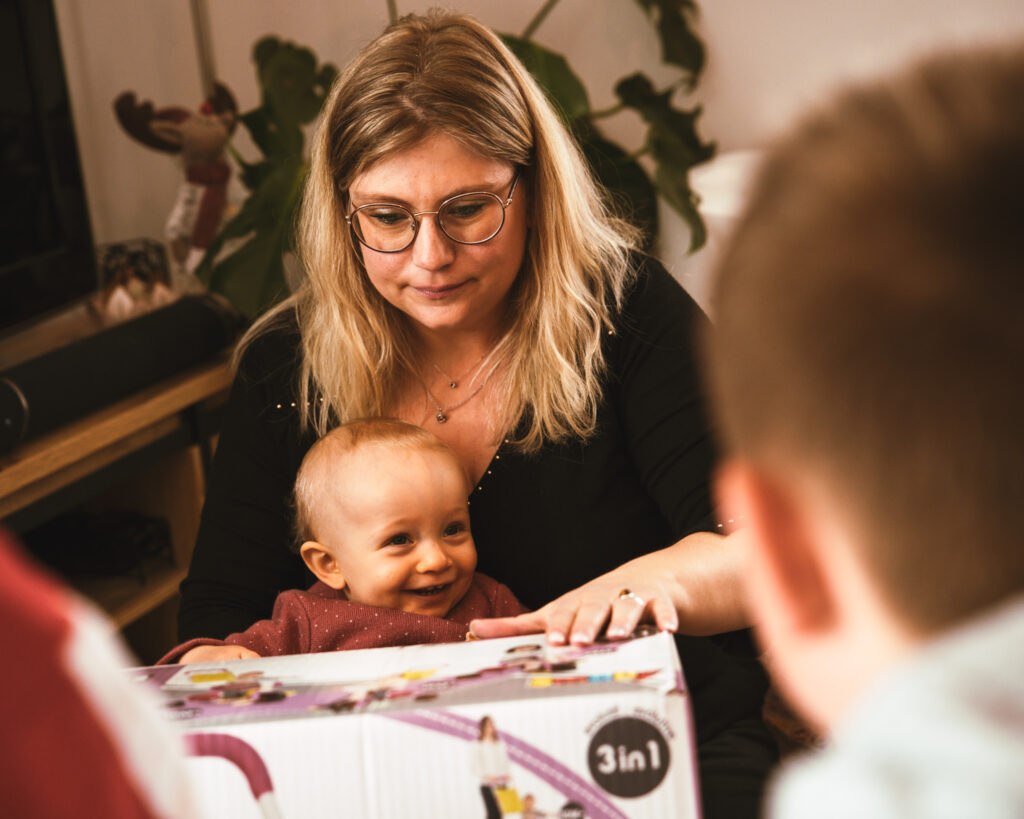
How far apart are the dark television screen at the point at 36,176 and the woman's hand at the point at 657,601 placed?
140cm

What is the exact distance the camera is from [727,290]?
387 millimetres

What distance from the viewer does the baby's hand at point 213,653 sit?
107cm

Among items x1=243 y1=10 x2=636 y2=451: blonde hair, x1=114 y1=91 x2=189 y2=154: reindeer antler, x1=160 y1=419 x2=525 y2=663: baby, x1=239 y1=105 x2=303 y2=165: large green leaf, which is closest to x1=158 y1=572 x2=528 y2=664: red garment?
x1=160 y1=419 x2=525 y2=663: baby

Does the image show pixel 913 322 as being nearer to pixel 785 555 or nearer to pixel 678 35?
pixel 785 555

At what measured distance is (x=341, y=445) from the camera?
1276mm

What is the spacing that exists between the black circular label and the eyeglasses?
Result: 71 cm

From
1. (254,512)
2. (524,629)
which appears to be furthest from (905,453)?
(254,512)

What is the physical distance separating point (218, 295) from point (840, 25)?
1465 mm

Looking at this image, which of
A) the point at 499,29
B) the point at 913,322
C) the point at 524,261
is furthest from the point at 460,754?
the point at 499,29

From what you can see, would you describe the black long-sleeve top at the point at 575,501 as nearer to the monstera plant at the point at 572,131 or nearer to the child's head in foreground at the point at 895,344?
the monstera plant at the point at 572,131

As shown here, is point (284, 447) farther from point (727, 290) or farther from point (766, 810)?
point (727, 290)

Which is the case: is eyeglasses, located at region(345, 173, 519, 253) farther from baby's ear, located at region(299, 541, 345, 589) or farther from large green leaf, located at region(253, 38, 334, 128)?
large green leaf, located at region(253, 38, 334, 128)

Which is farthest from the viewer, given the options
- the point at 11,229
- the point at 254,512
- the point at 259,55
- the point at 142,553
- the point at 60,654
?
the point at 259,55

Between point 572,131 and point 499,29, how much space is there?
74 cm
